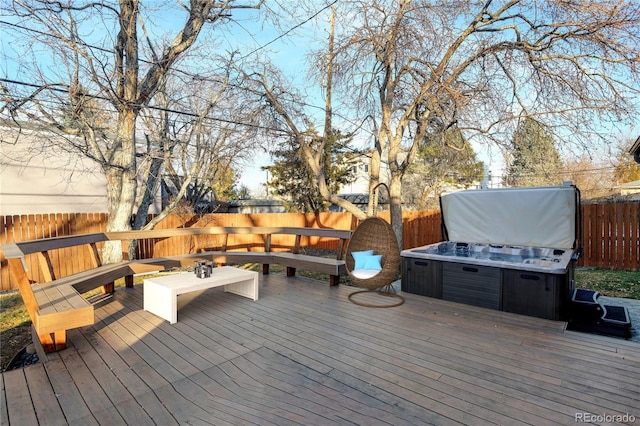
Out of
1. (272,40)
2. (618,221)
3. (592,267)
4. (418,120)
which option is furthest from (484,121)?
(272,40)

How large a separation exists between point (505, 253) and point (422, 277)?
5.19 ft

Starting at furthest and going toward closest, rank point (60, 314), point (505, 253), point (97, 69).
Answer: point (97, 69) → point (505, 253) → point (60, 314)

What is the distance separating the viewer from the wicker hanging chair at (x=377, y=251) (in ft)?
13.8

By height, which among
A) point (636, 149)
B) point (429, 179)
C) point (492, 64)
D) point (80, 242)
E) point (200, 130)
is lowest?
point (80, 242)

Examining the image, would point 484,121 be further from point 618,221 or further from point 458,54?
point 618,221

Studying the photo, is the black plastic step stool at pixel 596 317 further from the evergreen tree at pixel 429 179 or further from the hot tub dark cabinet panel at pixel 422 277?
the evergreen tree at pixel 429 179

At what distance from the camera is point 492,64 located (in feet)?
20.7

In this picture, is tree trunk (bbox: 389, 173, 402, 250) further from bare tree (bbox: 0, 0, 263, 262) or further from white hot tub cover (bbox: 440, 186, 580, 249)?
bare tree (bbox: 0, 0, 263, 262)

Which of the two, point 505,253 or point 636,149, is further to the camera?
point 636,149

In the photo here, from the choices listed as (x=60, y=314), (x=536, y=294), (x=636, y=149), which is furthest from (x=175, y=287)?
(x=636, y=149)

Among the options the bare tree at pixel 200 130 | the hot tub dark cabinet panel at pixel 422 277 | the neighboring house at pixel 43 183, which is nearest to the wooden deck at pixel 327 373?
the hot tub dark cabinet panel at pixel 422 277

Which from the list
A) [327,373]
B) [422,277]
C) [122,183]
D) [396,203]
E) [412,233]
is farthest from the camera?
[412,233]

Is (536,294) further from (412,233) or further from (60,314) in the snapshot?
(412,233)

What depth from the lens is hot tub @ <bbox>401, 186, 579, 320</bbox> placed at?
11.9ft
